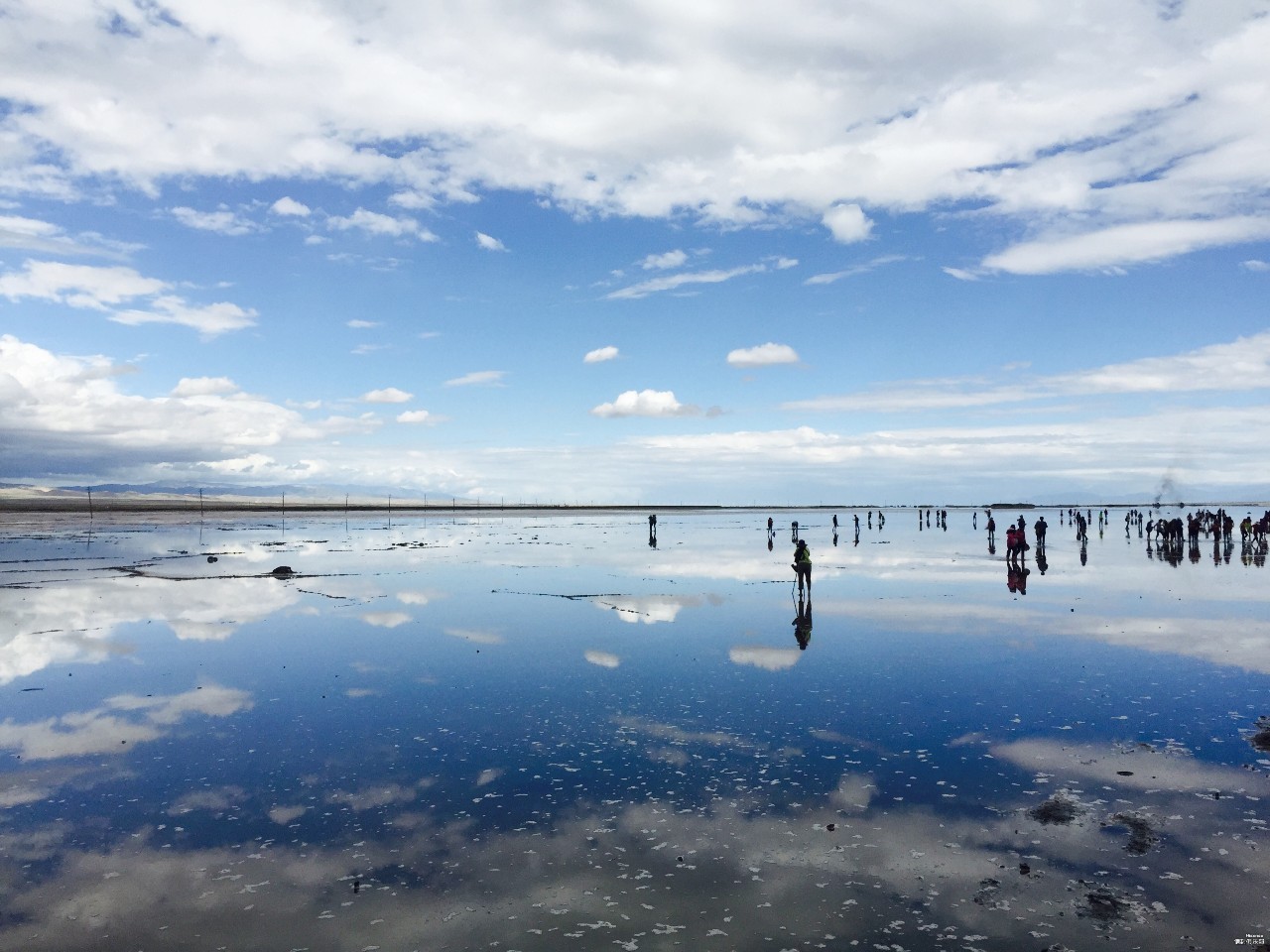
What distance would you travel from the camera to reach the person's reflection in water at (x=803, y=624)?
21219 mm

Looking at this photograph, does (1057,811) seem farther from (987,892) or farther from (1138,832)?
(987,892)

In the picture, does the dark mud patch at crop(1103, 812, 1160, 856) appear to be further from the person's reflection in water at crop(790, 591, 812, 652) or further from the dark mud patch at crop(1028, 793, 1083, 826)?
the person's reflection in water at crop(790, 591, 812, 652)

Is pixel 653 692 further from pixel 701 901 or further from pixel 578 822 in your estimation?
pixel 701 901

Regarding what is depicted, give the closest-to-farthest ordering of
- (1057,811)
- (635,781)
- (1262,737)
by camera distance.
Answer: (1057,811), (635,781), (1262,737)

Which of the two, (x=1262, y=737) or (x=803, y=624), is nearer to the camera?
(x=1262, y=737)

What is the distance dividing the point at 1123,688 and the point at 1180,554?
50560mm

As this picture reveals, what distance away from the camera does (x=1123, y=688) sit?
16.2 meters

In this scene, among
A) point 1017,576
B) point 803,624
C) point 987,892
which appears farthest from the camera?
point 1017,576

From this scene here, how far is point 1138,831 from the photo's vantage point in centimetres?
916

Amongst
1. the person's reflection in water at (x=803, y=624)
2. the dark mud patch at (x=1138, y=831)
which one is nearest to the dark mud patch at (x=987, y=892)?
the dark mud patch at (x=1138, y=831)

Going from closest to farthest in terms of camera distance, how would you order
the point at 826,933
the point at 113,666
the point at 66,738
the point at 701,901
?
the point at 826,933 < the point at 701,901 < the point at 66,738 < the point at 113,666

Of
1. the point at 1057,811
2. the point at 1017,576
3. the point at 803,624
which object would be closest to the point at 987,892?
the point at 1057,811

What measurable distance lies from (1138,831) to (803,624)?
14891mm

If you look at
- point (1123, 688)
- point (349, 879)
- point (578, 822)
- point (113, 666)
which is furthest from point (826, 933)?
point (113, 666)
